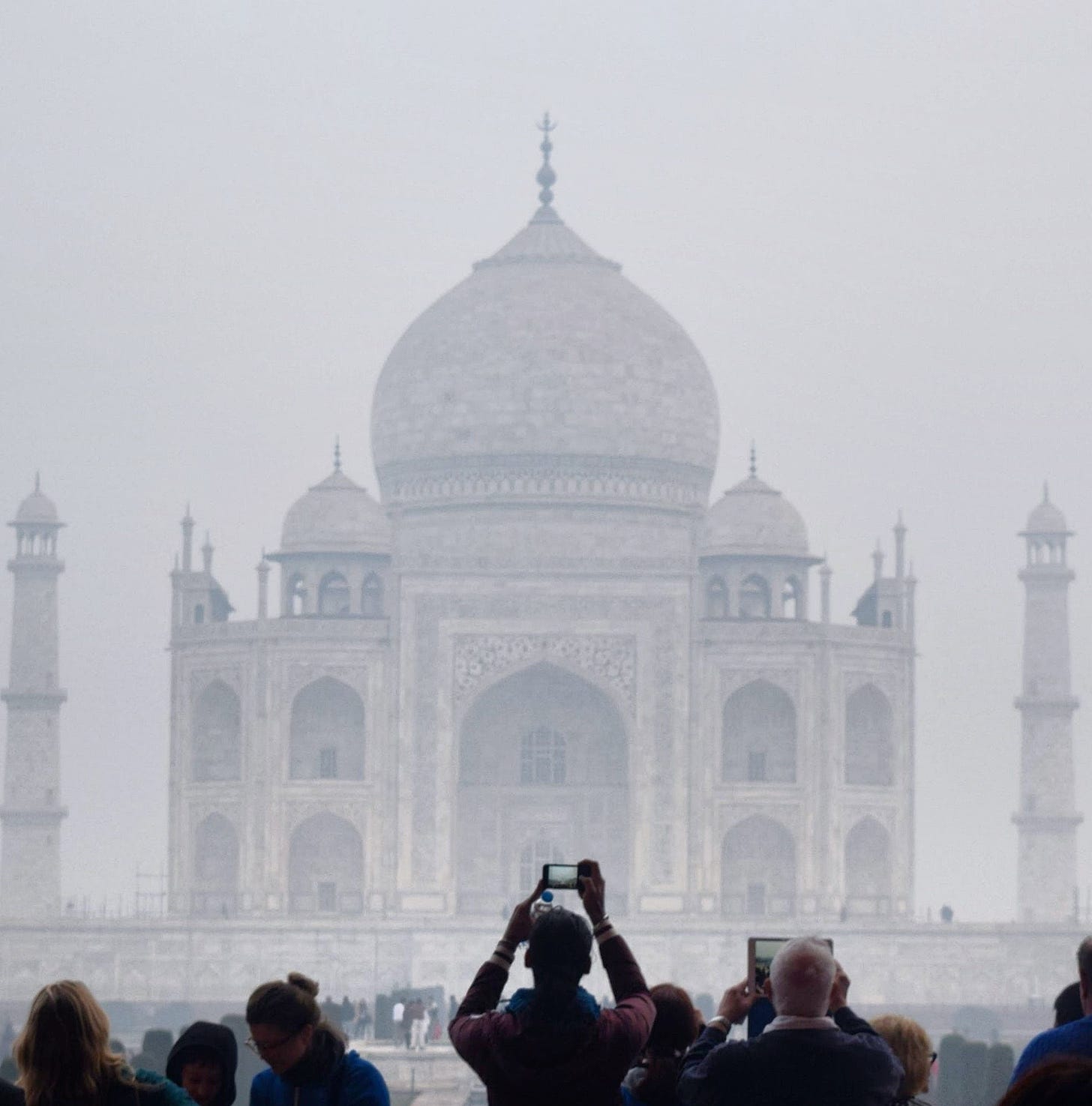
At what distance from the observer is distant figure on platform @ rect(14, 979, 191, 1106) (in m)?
4.71

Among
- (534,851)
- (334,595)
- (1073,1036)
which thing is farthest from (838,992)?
(334,595)

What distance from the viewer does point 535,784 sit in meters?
35.6

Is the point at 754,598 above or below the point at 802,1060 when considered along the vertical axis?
above

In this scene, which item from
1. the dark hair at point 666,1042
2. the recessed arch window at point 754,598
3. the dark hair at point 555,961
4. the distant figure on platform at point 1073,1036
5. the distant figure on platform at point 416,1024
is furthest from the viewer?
the recessed arch window at point 754,598

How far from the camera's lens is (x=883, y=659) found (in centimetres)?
3547

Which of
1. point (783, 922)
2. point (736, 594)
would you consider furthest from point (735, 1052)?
point (736, 594)

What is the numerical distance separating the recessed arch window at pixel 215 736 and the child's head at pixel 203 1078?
30.4m

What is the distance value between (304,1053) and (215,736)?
30.8 metres

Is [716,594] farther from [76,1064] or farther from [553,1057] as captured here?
[76,1064]

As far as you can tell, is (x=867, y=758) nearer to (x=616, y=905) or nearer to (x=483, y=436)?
(x=616, y=905)

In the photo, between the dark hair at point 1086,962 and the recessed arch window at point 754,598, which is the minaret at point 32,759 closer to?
the recessed arch window at point 754,598

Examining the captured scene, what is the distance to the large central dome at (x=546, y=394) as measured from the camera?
122 feet

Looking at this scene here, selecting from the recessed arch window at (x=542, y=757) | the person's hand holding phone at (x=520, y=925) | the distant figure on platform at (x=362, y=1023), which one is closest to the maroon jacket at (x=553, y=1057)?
the person's hand holding phone at (x=520, y=925)

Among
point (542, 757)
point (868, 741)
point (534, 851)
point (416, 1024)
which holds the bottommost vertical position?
point (416, 1024)
